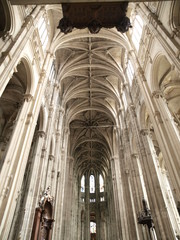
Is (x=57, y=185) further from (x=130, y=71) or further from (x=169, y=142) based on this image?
(x=130, y=71)

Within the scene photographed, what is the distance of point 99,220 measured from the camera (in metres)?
29.9

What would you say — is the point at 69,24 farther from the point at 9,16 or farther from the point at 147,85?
the point at 147,85

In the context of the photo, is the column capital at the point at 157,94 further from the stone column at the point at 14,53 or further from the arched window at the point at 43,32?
the arched window at the point at 43,32

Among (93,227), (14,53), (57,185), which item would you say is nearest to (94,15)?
(14,53)

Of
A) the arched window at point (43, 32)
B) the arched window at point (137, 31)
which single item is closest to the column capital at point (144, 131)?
the arched window at point (137, 31)

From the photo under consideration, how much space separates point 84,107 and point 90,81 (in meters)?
4.26

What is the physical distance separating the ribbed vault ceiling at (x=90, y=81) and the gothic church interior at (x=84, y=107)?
0.35 ft

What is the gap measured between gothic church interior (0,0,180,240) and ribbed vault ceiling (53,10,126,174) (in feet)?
0.35

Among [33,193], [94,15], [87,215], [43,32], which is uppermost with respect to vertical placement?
[43,32]

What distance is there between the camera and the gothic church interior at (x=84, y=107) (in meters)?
6.95

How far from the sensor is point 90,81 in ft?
66.6

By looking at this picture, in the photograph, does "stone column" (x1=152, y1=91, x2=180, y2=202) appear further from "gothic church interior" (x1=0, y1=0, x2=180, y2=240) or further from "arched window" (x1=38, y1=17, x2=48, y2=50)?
"arched window" (x1=38, y1=17, x2=48, y2=50)

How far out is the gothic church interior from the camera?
274 inches

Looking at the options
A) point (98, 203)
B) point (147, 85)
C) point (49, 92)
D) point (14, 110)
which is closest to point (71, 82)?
point (49, 92)
